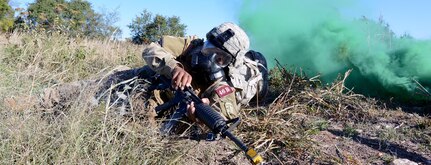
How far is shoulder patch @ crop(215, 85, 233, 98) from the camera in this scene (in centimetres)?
274

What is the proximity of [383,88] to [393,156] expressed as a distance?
1429 mm

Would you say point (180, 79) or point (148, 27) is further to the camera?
point (148, 27)

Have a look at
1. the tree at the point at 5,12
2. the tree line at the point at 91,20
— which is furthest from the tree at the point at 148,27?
the tree at the point at 5,12

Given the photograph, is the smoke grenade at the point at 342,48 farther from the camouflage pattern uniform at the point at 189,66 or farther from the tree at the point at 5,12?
the tree at the point at 5,12

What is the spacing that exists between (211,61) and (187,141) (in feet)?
2.15

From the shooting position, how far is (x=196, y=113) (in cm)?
241

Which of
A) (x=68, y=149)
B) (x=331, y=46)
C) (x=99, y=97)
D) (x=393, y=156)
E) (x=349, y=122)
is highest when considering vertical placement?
(x=331, y=46)

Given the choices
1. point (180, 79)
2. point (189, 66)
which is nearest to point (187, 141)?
point (180, 79)

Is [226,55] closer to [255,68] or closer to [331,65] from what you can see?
[255,68]

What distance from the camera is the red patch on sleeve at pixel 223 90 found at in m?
2.74

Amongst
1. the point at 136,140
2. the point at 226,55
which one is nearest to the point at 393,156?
the point at 226,55

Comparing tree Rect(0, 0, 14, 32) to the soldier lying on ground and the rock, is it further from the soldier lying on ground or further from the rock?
the rock

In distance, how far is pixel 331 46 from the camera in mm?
3984

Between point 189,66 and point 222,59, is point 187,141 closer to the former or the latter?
point 222,59
